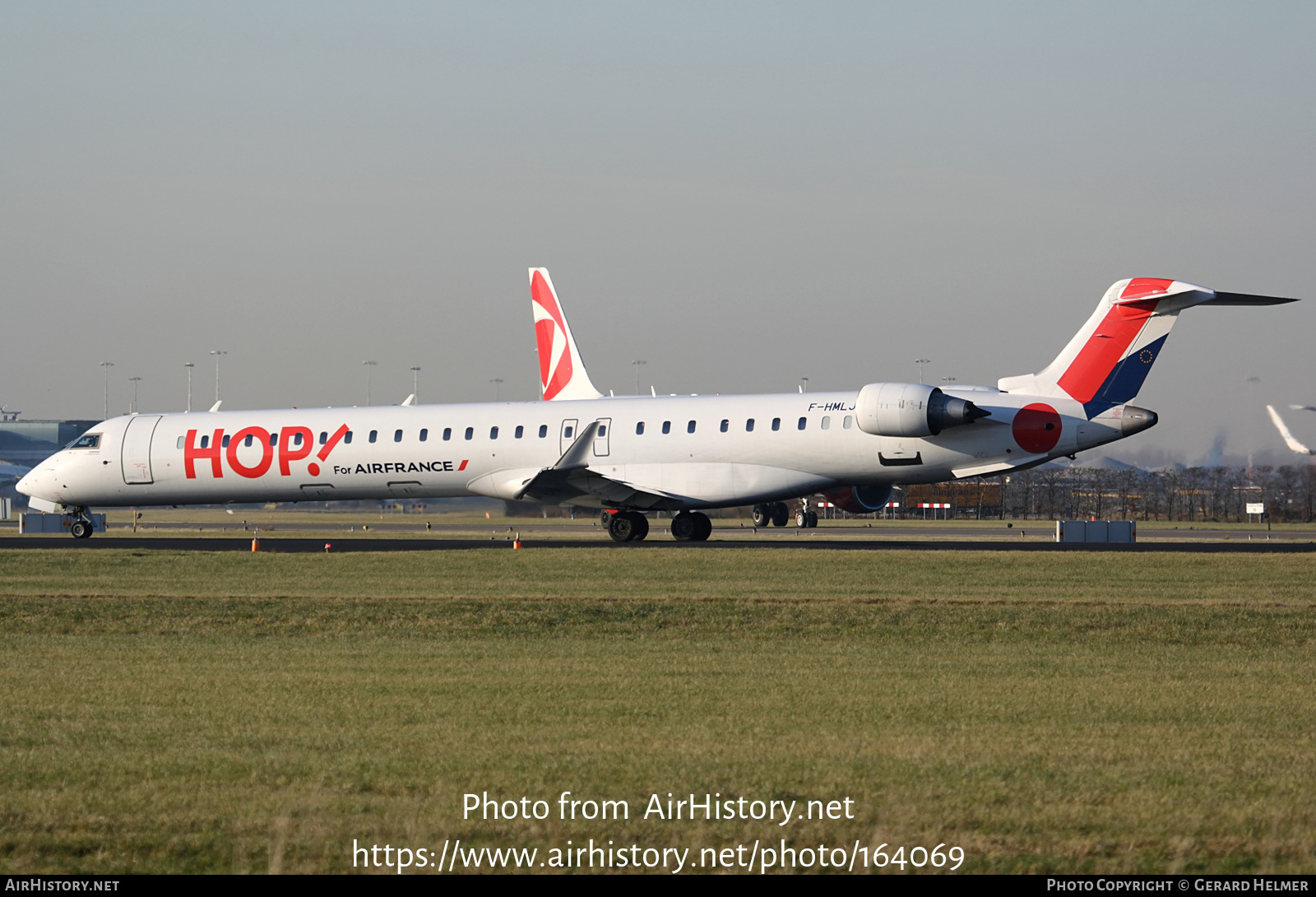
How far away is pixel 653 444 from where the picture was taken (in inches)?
1437

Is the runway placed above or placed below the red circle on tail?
below

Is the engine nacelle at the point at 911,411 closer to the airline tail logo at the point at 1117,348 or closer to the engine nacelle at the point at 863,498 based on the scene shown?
the airline tail logo at the point at 1117,348

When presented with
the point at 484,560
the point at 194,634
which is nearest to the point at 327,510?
the point at 484,560

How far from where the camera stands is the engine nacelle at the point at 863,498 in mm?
38625

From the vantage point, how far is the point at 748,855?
6.86 meters

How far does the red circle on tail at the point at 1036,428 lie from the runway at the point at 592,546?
2.39 m

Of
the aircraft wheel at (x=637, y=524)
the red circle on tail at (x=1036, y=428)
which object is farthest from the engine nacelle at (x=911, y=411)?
the aircraft wheel at (x=637, y=524)

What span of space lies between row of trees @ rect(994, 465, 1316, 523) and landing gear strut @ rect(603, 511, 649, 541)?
170 feet

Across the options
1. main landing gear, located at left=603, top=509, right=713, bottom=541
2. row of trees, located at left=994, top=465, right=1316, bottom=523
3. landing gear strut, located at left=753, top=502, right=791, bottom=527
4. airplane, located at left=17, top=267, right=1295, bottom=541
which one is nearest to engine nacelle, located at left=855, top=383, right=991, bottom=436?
airplane, located at left=17, top=267, right=1295, bottom=541

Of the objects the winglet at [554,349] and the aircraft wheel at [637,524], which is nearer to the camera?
the aircraft wheel at [637,524]

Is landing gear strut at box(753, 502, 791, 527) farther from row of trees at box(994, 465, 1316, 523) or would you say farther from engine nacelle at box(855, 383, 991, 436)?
row of trees at box(994, 465, 1316, 523)

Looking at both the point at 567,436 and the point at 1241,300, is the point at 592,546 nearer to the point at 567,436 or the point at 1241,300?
the point at 567,436

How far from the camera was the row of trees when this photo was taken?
84500mm

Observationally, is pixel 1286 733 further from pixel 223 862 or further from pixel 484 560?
pixel 484 560
